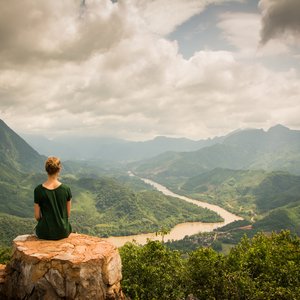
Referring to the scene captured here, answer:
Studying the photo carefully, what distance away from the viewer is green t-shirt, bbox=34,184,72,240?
1516 centimetres

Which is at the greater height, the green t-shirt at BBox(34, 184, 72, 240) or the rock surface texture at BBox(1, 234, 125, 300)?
the green t-shirt at BBox(34, 184, 72, 240)

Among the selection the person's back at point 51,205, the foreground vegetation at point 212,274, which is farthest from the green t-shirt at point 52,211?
the foreground vegetation at point 212,274

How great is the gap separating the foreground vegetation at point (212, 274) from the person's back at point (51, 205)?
16.1 meters

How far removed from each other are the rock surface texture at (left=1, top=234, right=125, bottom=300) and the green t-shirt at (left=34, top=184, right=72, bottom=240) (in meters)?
0.54

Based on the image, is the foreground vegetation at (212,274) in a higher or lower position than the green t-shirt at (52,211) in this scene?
lower

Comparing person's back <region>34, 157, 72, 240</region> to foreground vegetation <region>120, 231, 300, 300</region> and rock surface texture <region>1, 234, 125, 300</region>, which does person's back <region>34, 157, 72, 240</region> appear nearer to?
rock surface texture <region>1, 234, 125, 300</region>

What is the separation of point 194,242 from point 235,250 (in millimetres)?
163760

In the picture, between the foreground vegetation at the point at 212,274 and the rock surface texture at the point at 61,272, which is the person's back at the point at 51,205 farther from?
the foreground vegetation at the point at 212,274

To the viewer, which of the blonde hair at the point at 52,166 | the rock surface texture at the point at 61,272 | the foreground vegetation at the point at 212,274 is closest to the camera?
the rock surface texture at the point at 61,272

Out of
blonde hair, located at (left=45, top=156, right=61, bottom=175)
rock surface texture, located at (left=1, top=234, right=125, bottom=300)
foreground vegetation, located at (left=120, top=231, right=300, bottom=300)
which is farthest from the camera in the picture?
foreground vegetation, located at (left=120, top=231, right=300, bottom=300)

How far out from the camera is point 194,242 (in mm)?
196125

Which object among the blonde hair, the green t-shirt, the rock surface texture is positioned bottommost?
the rock surface texture

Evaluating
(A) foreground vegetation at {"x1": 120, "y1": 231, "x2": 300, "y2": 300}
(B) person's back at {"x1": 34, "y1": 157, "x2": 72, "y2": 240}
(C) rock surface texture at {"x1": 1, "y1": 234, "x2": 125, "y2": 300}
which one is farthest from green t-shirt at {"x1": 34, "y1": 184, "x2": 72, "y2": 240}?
(A) foreground vegetation at {"x1": 120, "y1": 231, "x2": 300, "y2": 300}

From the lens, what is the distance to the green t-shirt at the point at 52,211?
597 inches
